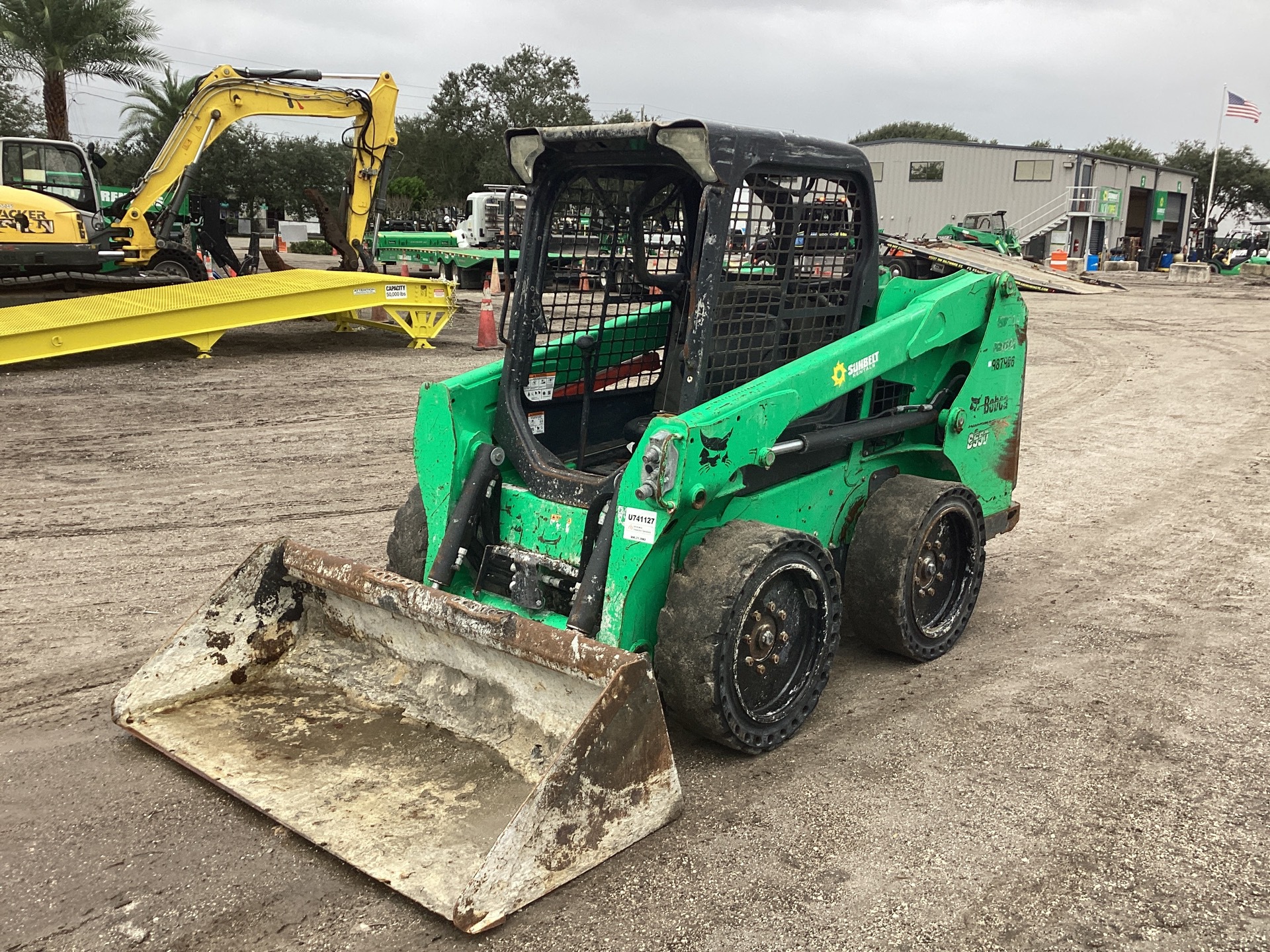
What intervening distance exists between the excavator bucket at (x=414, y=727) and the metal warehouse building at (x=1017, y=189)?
39547 mm

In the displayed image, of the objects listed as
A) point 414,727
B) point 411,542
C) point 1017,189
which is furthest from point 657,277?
point 1017,189

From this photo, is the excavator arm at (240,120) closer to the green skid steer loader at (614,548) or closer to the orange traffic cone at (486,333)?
the orange traffic cone at (486,333)

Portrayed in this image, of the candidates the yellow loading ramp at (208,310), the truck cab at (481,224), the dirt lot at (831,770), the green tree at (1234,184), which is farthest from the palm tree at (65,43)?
the green tree at (1234,184)

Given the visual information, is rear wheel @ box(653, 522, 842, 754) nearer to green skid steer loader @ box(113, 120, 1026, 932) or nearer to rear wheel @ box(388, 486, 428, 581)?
green skid steer loader @ box(113, 120, 1026, 932)

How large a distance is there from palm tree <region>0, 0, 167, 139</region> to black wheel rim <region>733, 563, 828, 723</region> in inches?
1004

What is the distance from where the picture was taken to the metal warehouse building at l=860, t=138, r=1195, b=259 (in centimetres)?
4159

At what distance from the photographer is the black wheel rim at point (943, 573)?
4.64 metres

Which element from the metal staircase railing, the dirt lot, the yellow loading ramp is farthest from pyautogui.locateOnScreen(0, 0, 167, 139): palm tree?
the metal staircase railing

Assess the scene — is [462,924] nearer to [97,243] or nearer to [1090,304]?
[97,243]

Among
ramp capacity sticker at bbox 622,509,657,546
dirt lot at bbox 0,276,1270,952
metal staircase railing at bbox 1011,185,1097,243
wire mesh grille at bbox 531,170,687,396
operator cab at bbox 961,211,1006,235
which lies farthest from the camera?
metal staircase railing at bbox 1011,185,1097,243

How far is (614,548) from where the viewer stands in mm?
3582

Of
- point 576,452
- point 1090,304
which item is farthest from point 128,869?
point 1090,304

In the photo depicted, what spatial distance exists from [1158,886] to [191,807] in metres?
3.03

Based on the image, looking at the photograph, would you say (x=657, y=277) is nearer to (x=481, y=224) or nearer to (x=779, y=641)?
(x=779, y=641)
